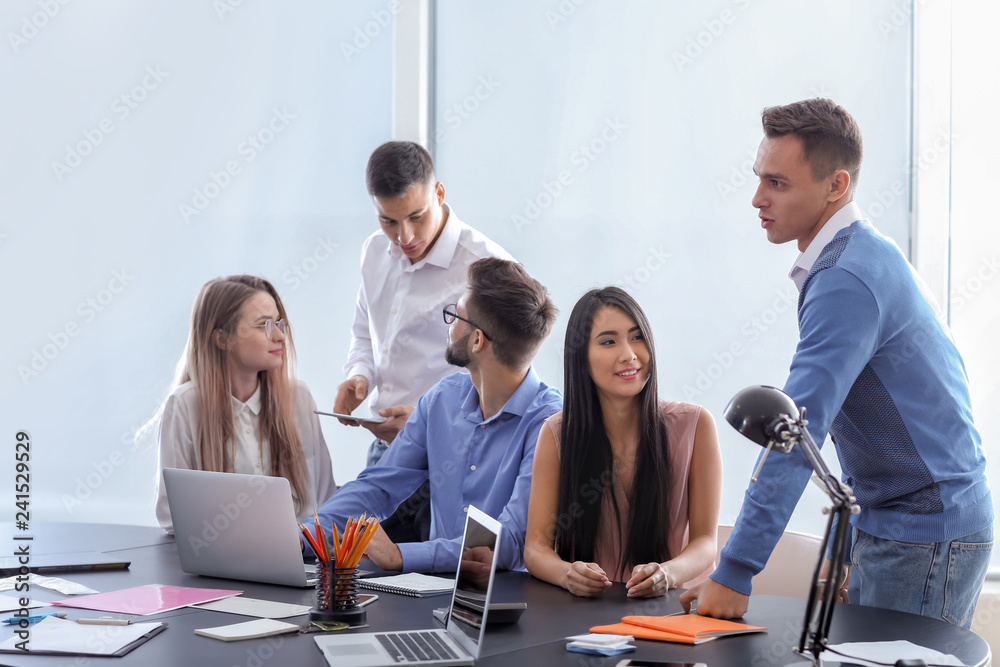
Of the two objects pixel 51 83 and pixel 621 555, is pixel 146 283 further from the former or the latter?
pixel 621 555

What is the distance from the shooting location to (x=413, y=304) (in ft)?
10.1

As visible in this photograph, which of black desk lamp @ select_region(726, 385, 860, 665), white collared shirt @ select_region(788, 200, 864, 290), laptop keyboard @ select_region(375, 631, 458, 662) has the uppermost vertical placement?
white collared shirt @ select_region(788, 200, 864, 290)

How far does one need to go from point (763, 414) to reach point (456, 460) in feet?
4.55

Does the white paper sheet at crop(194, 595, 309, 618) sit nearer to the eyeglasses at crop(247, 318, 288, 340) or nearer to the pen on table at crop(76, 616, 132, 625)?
the pen on table at crop(76, 616, 132, 625)

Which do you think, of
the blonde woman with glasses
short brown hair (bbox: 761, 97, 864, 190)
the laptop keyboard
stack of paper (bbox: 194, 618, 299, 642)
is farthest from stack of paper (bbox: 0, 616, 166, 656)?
short brown hair (bbox: 761, 97, 864, 190)

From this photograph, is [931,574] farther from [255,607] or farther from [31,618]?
[31,618]

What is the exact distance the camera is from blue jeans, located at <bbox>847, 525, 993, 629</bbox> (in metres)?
1.67

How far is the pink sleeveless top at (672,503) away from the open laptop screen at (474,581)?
61 centimetres

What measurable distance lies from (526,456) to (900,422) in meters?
0.96

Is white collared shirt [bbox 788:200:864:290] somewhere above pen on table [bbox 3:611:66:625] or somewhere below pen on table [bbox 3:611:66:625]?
above

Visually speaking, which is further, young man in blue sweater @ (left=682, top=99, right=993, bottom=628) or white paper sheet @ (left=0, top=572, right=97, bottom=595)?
white paper sheet @ (left=0, top=572, right=97, bottom=595)

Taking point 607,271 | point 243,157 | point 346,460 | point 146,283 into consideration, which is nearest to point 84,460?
point 146,283

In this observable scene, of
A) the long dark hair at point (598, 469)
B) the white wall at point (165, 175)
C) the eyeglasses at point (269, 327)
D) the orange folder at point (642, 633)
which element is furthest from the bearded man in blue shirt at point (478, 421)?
the white wall at point (165, 175)

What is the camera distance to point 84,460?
4215 mm
